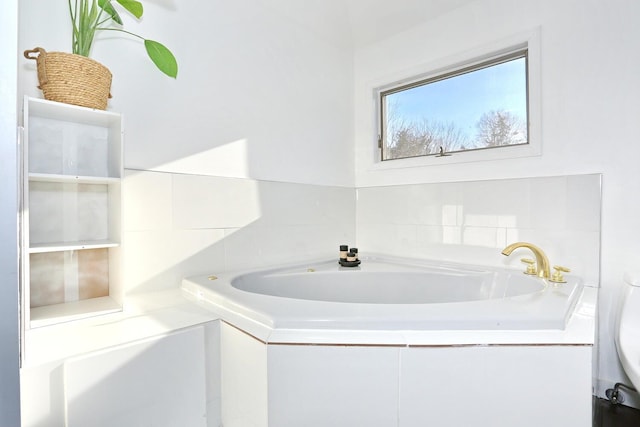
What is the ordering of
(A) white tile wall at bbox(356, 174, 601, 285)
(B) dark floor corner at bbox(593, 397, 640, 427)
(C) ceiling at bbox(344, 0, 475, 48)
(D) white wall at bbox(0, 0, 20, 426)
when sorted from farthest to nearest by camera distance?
(C) ceiling at bbox(344, 0, 475, 48)
(A) white tile wall at bbox(356, 174, 601, 285)
(B) dark floor corner at bbox(593, 397, 640, 427)
(D) white wall at bbox(0, 0, 20, 426)

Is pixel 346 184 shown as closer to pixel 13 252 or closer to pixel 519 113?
pixel 519 113

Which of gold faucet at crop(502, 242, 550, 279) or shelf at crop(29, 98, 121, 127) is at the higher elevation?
shelf at crop(29, 98, 121, 127)

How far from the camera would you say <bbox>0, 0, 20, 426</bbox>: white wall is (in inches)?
15.1

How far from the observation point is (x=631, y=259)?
1.59 meters

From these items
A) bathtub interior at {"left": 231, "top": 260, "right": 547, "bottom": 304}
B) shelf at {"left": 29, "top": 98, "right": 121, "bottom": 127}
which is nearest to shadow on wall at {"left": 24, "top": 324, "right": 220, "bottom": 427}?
bathtub interior at {"left": 231, "top": 260, "right": 547, "bottom": 304}

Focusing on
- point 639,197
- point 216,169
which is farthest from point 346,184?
point 639,197

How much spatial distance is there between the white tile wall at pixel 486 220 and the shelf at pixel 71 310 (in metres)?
1.70

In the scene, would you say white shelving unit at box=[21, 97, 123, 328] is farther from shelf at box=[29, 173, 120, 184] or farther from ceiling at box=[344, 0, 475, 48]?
ceiling at box=[344, 0, 475, 48]

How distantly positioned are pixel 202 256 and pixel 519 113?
74.9 inches

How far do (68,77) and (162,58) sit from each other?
13.1 inches

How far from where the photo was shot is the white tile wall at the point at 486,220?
171 centimetres

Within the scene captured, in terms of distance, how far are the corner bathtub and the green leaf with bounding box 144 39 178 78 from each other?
2.94 ft

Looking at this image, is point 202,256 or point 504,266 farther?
point 504,266

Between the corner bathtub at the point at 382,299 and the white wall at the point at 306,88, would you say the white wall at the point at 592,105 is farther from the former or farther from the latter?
the corner bathtub at the point at 382,299
